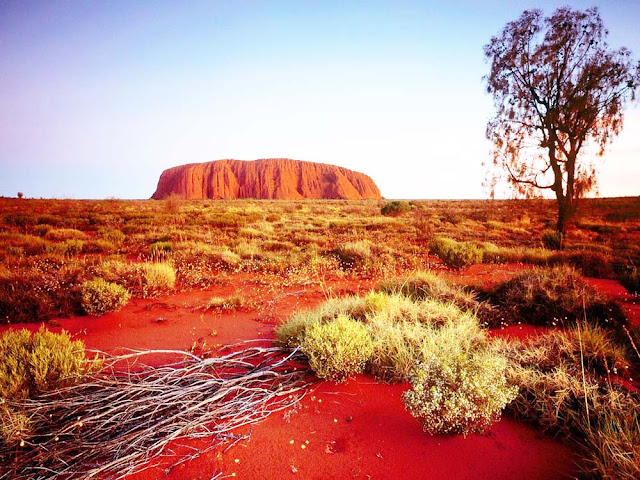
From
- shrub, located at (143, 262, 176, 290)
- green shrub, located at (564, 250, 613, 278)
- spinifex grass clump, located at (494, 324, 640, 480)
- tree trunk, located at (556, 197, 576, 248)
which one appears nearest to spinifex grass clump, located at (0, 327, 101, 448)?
shrub, located at (143, 262, 176, 290)

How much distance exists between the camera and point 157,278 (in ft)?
23.3

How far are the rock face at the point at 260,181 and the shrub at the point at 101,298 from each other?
3653 inches

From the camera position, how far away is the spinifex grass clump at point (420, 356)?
2.58 meters

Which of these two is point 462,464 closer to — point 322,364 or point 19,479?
point 322,364

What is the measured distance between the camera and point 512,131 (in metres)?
11.5

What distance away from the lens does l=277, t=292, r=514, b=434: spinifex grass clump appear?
2576 mm

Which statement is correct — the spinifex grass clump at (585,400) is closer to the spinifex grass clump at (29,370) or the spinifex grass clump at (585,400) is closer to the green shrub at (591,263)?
the spinifex grass clump at (29,370)

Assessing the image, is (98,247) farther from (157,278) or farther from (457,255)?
(457,255)

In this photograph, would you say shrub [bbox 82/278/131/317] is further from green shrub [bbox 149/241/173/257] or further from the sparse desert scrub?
green shrub [bbox 149/241/173/257]

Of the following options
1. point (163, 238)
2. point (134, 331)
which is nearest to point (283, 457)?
point (134, 331)

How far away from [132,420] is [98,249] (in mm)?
10304

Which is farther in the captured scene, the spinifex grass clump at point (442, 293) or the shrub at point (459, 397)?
the spinifex grass clump at point (442, 293)

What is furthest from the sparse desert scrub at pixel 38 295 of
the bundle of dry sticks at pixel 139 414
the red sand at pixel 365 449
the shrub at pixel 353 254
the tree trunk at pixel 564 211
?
the tree trunk at pixel 564 211

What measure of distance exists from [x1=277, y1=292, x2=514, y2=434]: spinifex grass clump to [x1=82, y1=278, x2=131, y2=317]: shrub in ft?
10.8
